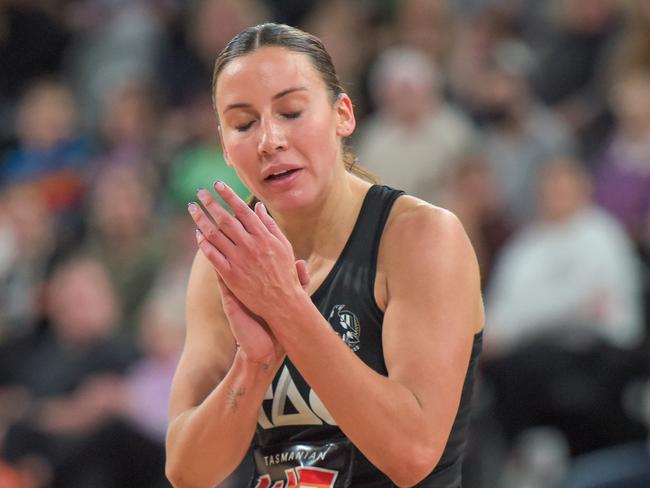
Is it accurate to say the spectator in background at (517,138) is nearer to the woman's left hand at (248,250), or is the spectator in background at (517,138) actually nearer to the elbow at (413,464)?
the elbow at (413,464)

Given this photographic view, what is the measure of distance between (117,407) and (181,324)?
0.59m

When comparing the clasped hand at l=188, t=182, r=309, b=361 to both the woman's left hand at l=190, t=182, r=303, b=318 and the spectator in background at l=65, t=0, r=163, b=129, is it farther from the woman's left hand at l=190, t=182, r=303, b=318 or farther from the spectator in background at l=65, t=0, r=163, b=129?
the spectator in background at l=65, t=0, r=163, b=129

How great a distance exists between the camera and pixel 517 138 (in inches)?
282

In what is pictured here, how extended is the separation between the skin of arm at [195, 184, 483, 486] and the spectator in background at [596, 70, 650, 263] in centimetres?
408

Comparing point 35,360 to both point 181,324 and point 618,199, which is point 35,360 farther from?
point 618,199

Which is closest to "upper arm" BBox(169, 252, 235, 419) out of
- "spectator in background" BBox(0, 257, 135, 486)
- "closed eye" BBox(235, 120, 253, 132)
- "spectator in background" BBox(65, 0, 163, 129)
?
"closed eye" BBox(235, 120, 253, 132)

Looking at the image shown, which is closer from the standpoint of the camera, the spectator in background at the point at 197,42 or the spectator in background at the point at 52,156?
the spectator in background at the point at 52,156

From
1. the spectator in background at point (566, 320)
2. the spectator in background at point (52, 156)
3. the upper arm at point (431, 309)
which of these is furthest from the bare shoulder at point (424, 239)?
the spectator in background at point (52, 156)

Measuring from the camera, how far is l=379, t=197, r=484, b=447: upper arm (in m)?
2.56

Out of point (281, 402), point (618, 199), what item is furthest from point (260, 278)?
point (618, 199)

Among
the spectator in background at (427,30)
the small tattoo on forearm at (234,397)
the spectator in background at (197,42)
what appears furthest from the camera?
the spectator in background at (197,42)

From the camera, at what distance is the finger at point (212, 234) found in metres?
2.42

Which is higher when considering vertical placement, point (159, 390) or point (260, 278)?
point (260, 278)

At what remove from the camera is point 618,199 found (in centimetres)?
682
